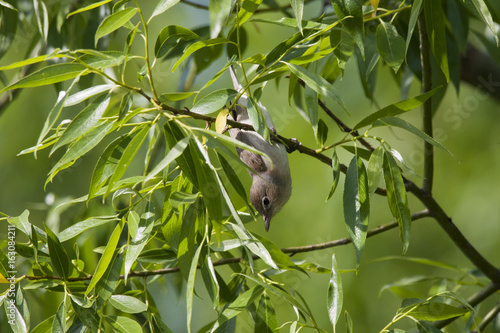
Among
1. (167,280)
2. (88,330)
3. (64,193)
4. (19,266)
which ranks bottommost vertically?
(64,193)

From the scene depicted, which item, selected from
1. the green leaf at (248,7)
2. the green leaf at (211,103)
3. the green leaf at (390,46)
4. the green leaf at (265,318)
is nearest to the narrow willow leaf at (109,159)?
the green leaf at (211,103)

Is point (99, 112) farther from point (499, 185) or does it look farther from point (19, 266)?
point (499, 185)

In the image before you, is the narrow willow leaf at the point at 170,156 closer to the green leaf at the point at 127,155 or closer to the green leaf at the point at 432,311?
the green leaf at the point at 127,155

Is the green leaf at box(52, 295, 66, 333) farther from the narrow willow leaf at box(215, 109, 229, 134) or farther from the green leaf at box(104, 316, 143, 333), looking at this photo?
the narrow willow leaf at box(215, 109, 229, 134)

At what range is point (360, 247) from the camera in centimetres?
131

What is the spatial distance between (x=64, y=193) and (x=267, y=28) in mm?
2001

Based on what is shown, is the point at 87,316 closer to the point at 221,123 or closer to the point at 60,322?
the point at 60,322

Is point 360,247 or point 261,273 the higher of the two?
point 360,247

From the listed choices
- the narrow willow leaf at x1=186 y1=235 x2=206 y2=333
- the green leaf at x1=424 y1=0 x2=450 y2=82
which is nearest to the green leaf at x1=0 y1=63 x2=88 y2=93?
the narrow willow leaf at x1=186 y1=235 x2=206 y2=333

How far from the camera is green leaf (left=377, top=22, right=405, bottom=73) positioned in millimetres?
1441

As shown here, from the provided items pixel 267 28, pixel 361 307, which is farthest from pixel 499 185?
pixel 267 28

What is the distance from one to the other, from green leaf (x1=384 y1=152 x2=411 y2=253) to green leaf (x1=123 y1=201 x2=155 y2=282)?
1.99 ft

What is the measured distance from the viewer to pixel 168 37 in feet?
4.41

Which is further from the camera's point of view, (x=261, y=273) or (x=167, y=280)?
(x=167, y=280)
